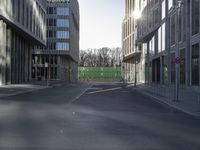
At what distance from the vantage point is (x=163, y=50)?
64.9 metres

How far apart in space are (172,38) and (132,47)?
52.5 metres

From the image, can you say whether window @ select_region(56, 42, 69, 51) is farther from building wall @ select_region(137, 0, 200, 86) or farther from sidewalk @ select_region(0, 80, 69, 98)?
sidewalk @ select_region(0, 80, 69, 98)

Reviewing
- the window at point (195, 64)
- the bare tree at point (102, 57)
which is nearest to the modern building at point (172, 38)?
the window at point (195, 64)

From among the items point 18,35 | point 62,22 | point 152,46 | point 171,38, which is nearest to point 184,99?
point 171,38

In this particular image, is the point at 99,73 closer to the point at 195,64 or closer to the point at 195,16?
the point at 195,16

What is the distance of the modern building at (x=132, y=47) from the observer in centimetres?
10281

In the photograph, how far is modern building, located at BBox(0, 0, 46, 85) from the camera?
60.0 metres

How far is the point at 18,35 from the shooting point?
243 ft

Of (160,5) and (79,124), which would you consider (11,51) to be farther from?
(79,124)

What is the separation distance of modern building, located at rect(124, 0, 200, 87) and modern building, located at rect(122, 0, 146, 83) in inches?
447

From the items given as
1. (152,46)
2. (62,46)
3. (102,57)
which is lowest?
(152,46)

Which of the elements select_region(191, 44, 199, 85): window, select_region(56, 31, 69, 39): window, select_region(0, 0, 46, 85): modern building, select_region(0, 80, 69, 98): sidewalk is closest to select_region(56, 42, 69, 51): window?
select_region(56, 31, 69, 39): window

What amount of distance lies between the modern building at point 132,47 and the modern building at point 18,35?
24729 mm

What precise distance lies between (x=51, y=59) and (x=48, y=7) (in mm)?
15487
